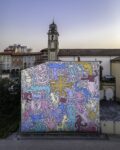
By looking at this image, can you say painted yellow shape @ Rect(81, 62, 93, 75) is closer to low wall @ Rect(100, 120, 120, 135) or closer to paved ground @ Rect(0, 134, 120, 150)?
low wall @ Rect(100, 120, 120, 135)

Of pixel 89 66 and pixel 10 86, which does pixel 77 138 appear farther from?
pixel 10 86

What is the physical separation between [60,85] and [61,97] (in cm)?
91

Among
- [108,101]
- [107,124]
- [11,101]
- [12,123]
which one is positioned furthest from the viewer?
[108,101]

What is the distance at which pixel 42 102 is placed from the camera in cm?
1886

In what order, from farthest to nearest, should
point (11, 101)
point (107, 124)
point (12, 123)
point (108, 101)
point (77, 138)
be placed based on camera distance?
point (108, 101)
point (11, 101)
point (12, 123)
point (107, 124)
point (77, 138)

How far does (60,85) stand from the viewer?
1892 cm

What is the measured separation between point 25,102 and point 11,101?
8.24 metres

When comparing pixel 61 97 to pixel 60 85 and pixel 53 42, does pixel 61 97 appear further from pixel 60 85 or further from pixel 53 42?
pixel 53 42

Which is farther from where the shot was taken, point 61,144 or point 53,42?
point 53,42

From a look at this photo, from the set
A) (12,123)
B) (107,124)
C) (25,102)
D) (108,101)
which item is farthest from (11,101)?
(108,101)

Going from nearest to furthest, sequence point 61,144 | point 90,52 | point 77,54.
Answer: point 61,144, point 77,54, point 90,52

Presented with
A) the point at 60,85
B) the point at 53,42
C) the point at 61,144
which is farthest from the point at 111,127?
the point at 53,42

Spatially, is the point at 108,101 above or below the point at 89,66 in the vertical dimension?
below

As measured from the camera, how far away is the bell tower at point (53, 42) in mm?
47062
